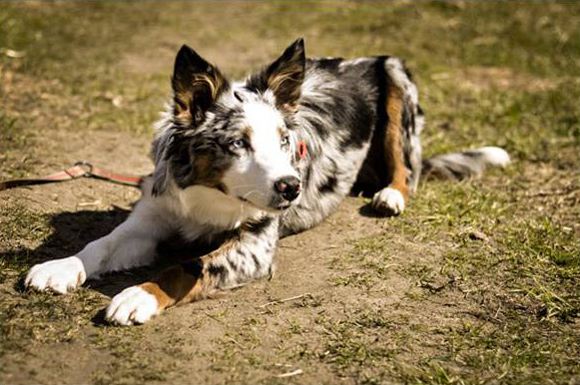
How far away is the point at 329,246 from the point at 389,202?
746 mm

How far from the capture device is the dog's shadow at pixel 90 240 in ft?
15.2

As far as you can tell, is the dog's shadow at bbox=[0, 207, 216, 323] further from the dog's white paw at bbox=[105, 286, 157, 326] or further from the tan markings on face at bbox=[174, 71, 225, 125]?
the tan markings on face at bbox=[174, 71, 225, 125]

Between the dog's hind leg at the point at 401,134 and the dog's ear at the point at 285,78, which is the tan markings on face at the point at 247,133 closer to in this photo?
the dog's ear at the point at 285,78

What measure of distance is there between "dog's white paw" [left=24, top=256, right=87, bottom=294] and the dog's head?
79 cm

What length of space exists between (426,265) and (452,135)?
123 inches

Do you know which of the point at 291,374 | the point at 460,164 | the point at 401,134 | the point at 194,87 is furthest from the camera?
the point at 460,164

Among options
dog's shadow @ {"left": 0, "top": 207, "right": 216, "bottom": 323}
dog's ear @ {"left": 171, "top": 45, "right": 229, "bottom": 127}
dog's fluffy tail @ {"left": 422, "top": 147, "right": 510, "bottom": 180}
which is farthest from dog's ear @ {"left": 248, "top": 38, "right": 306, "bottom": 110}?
dog's fluffy tail @ {"left": 422, "top": 147, "right": 510, "bottom": 180}

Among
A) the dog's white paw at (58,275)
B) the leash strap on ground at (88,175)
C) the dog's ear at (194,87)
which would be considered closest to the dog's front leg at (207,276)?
the dog's white paw at (58,275)

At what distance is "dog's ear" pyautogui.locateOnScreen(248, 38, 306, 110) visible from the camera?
4.78 metres

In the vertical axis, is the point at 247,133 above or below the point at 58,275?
above

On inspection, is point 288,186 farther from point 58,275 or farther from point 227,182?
point 58,275

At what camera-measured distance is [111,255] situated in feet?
15.6

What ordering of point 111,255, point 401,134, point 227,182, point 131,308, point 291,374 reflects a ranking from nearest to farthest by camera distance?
point 291,374, point 131,308, point 227,182, point 111,255, point 401,134

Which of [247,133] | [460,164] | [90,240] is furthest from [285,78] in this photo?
[460,164]
